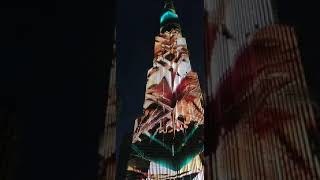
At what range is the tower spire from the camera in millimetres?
39656

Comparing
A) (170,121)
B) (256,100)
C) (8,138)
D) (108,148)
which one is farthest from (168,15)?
(8,138)

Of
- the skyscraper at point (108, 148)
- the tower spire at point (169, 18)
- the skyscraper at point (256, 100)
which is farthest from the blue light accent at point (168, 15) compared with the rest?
the skyscraper at point (108, 148)

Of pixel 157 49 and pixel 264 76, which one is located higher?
pixel 157 49

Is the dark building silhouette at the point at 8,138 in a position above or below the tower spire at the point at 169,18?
below

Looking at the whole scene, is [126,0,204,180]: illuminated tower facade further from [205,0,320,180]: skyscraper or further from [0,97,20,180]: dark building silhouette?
[0,97,20,180]: dark building silhouette

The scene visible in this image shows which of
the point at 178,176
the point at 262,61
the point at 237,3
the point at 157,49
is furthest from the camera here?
the point at 157,49

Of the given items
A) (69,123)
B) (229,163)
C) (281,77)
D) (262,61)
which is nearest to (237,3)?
(262,61)

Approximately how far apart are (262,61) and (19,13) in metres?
4.05

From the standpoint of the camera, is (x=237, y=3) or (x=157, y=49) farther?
(x=157, y=49)

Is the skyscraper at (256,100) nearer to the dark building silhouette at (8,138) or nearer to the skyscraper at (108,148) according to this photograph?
the skyscraper at (108,148)

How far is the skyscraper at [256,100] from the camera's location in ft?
20.5

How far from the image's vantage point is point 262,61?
7367mm

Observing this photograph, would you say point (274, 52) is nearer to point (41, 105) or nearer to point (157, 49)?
point (41, 105)

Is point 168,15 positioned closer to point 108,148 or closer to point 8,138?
point 108,148
